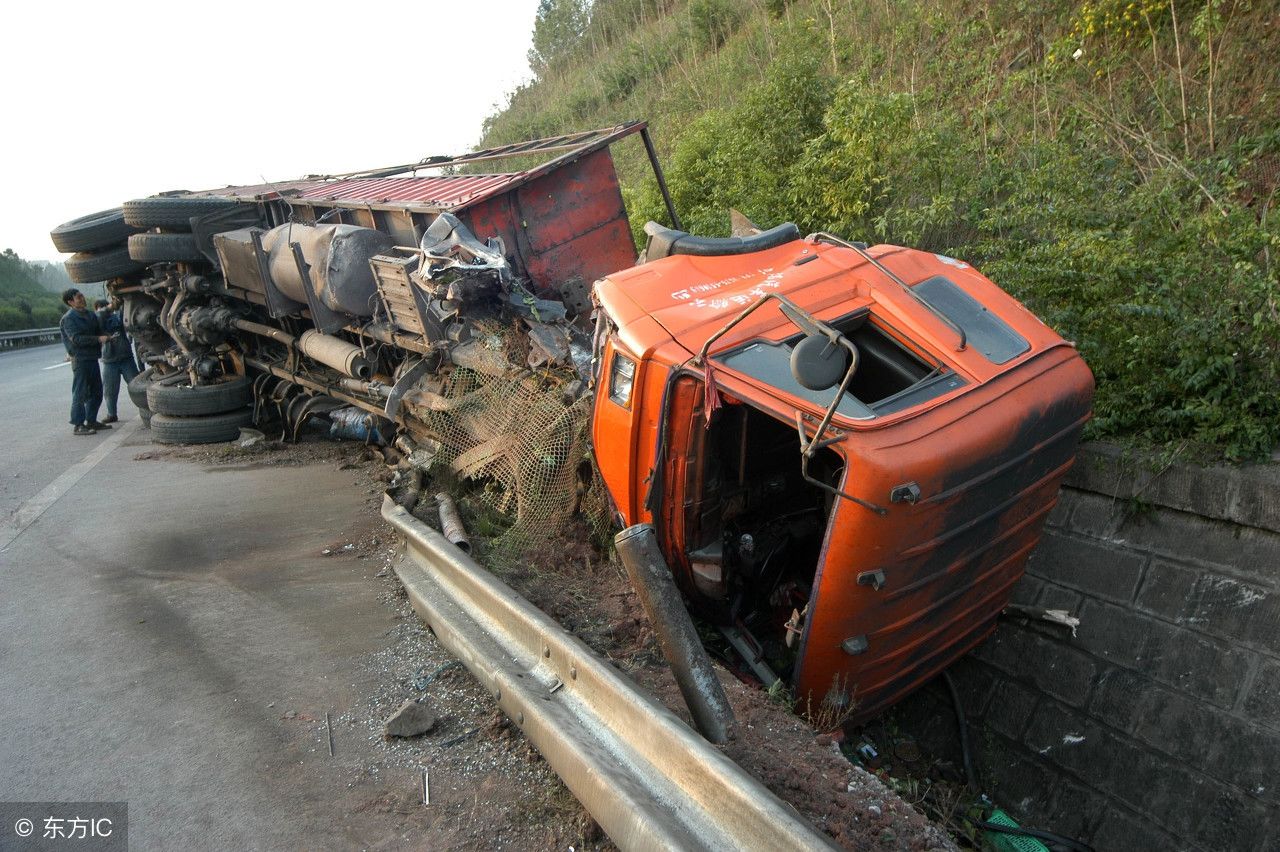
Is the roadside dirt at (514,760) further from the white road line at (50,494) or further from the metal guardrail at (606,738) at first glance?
the white road line at (50,494)

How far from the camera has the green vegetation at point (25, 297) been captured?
1001 inches

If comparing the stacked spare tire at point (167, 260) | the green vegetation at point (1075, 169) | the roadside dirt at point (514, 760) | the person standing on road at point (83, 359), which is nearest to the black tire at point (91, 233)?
the stacked spare tire at point (167, 260)

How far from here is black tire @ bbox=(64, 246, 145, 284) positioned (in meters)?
9.98

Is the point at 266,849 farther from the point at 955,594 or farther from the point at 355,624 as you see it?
the point at 955,594

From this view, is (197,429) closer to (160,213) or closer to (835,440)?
(160,213)

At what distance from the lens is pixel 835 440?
3.28 meters

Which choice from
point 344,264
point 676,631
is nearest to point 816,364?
point 676,631

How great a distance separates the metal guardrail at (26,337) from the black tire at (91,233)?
630 inches

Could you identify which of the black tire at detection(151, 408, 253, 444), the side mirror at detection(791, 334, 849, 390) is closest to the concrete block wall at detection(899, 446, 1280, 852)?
the side mirror at detection(791, 334, 849, 390)

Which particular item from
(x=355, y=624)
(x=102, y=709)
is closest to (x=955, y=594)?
(x=355, y=624)

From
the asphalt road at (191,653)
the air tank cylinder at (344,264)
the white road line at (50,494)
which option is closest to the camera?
the asphalt road at (191,653)

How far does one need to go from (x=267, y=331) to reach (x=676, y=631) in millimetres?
7529

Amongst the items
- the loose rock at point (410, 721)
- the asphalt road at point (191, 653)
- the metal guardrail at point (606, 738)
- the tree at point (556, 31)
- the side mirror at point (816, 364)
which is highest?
the tree at point (556, 31)

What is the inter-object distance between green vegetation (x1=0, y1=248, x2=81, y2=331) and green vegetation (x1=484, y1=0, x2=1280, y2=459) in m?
22.5
